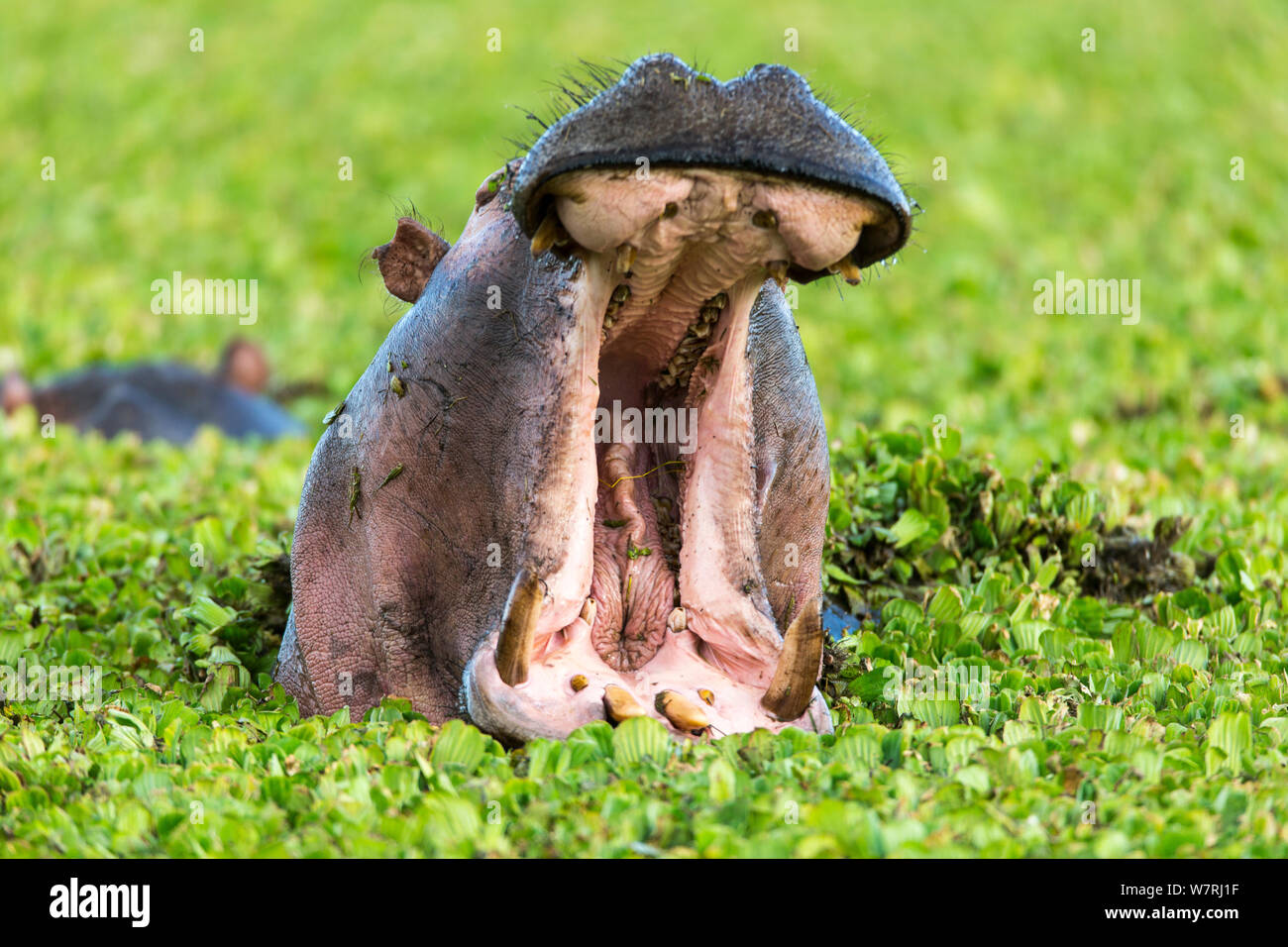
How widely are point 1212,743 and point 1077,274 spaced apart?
9.20 meters

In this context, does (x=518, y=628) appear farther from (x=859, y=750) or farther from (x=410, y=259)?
(x=410, y=259)

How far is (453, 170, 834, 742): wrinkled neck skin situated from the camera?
292 cm

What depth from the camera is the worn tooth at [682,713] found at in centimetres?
307

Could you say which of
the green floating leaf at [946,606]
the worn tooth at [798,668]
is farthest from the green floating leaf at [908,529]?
the worn tooth at [798,668]

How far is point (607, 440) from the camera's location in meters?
3.35

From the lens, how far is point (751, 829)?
266 centimetres

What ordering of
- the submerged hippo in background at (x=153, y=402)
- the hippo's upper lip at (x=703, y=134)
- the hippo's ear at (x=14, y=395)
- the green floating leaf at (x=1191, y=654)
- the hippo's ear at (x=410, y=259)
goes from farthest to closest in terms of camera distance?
1. the hippo's ear at (x=14, y=395)
2. the submerged hippo in background at (x=153, y=402)
3. the green floating leaf at (x=1191, y=654)
4. the hippo's ear at (x=410, y=259)
5. the hippo's upper lip at (x=703, y=134)

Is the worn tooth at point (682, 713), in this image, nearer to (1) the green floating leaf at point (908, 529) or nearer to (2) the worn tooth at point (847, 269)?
(2) the worn tooth at point (847, 269)

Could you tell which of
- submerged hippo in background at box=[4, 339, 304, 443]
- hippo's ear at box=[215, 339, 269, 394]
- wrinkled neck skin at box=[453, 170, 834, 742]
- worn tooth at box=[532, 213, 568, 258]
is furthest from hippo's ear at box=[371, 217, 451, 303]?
hippo's ear at box=[215, 339, 269, 394]

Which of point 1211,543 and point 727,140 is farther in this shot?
point 1211,543

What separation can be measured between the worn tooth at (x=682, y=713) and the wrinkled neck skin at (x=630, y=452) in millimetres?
11

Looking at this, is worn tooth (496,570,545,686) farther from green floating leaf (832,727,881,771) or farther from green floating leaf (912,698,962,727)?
green floating leaf (912,698,962,727)

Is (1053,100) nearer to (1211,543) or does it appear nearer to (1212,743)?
(1211,543)
